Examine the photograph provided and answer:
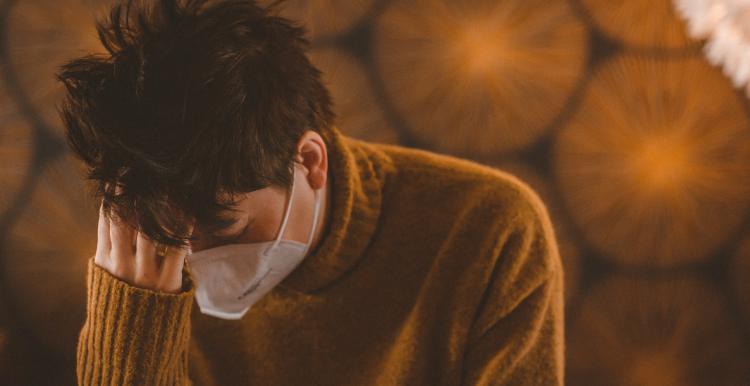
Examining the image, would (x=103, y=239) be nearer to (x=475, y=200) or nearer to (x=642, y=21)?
(x=475, y=200)

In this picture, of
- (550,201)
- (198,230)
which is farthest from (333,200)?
(550,201)

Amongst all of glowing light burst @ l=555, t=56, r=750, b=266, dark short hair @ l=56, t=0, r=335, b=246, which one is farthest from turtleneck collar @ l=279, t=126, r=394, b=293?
glowing light burst @ l=555, t=56, r=750, b=266

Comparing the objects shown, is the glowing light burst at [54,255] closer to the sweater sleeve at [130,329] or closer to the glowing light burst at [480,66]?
the sweater sleeve at [130,329]

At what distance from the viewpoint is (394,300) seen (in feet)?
2.93

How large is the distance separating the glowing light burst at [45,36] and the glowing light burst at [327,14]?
0.39 meters

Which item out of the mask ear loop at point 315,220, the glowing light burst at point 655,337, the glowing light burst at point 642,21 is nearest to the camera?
the mask ear loop at point 315,220

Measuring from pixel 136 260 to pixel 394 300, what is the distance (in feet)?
1.30

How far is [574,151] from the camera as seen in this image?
1090 millimetres

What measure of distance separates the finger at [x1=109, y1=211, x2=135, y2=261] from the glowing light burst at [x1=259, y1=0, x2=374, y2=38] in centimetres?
53

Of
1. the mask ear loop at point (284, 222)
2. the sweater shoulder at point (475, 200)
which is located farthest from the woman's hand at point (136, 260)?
the sweater shoulder at point (475, 200)

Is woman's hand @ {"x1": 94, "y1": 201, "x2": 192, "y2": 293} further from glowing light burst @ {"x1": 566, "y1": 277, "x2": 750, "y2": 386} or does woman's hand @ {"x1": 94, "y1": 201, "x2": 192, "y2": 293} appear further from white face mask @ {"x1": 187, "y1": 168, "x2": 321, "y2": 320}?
glowing light burst @ {"x1": 566, "y1": 277, "x2": 750, "y2": 386}

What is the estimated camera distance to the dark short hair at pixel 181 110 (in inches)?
22.8

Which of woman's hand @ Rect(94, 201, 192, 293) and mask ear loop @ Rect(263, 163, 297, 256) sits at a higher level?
mask ear loop @ Rect(263, 163, 297, 256)

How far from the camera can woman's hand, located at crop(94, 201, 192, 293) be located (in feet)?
2.51
